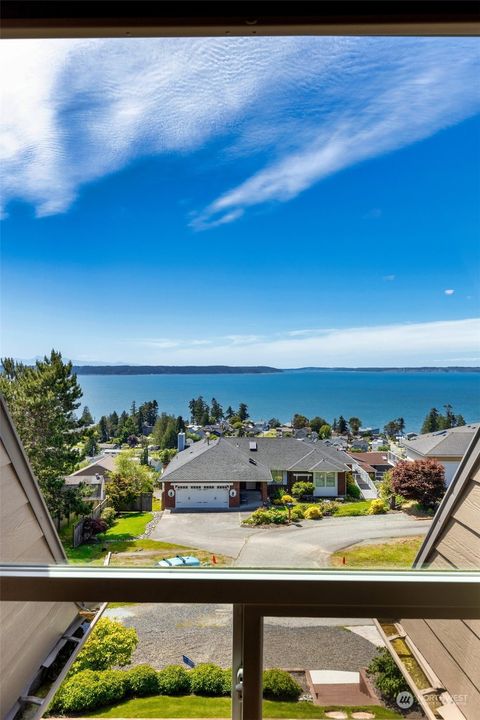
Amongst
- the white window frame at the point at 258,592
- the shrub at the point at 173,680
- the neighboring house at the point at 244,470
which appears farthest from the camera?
the neighboring house at the point at 244,470

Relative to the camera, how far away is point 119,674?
4.65 feet

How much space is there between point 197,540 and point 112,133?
1354 millimetres

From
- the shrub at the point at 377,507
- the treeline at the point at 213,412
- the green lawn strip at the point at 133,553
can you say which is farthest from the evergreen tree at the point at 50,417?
the shrub at the point at 377,507

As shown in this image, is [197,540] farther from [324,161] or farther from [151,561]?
[324,161]

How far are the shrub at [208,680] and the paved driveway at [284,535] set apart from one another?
0.31m

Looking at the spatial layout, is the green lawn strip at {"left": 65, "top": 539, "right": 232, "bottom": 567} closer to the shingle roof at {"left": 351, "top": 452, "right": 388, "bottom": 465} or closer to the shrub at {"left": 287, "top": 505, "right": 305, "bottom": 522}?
the shrub at {"left": 287, "top": 505, "right": 305, "bottom": 522}

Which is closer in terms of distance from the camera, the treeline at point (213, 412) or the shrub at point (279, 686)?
the shrub at point (279, 686)

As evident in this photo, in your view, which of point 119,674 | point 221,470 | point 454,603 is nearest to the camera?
point 454,603

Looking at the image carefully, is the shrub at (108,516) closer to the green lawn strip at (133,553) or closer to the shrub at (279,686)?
the green lawn strip at (133,553)

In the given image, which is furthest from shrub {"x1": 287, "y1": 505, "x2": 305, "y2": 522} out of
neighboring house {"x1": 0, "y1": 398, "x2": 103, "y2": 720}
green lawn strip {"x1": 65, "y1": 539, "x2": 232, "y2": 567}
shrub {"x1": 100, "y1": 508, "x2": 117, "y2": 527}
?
neighboring house {"x1": 0, "y1": 398, "x2": 103, "y2": 720}

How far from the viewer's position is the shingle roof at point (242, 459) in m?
1.53

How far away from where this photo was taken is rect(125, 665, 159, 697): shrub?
4.63 feet

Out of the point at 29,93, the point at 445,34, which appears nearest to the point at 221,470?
the point at 29,93

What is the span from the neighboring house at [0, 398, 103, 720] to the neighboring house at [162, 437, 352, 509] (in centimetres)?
44
